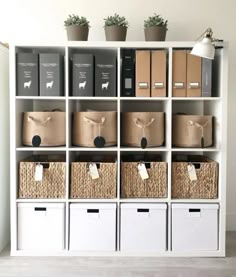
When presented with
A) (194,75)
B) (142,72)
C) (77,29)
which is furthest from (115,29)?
(194,75)

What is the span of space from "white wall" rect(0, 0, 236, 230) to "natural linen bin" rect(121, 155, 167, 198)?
1175mm

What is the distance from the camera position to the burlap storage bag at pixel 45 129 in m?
2.69

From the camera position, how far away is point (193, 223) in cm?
268

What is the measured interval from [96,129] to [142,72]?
0.54 meters

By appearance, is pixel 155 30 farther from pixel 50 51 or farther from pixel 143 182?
pixel 143 182

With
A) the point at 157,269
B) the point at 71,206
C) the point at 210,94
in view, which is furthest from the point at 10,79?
the point at 157,269

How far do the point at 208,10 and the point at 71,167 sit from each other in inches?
71.1

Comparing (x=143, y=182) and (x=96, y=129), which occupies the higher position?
(x=96, y=129)

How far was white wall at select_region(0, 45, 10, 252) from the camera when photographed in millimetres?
2744

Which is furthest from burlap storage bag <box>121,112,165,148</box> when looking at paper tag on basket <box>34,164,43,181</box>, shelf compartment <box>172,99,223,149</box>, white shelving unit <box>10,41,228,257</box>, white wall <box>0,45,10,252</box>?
white wall <box>0,45,10,252</box>

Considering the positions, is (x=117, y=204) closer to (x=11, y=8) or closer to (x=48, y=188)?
(x=48, y=188)

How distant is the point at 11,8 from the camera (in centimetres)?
317

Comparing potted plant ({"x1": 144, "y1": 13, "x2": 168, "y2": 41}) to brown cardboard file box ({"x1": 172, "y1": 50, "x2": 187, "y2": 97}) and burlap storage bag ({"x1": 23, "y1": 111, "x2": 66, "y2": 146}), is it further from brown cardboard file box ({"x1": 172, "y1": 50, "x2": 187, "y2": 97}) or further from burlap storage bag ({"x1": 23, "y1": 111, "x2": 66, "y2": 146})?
burlap storage bag ({"x1": 23, "y1": 111, "x2": 66, "y2": 146})

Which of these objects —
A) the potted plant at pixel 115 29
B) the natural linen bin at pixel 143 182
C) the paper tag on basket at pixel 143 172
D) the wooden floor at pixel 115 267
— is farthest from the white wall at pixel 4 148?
the paper tag on basket at pixel 143 172
